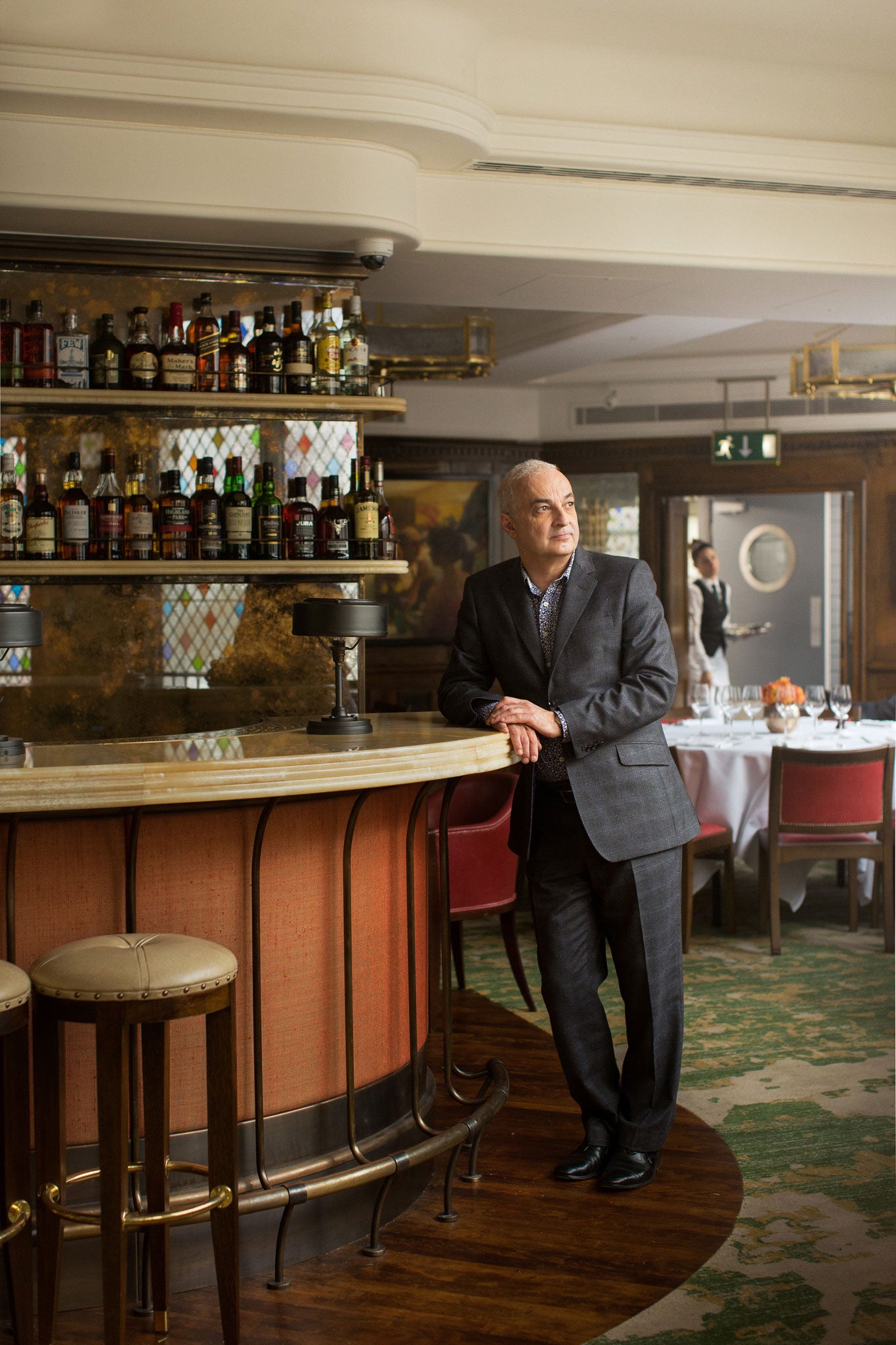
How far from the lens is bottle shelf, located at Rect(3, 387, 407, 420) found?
4.71m

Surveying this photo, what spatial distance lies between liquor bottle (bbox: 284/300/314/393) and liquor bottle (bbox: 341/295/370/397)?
0.46ft

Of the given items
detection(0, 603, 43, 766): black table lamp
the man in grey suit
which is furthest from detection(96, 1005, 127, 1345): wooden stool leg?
the man in grey suit

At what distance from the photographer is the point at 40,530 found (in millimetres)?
4754

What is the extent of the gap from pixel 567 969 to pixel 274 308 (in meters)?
2.95

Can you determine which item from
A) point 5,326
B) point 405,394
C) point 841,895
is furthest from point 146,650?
point 405,394

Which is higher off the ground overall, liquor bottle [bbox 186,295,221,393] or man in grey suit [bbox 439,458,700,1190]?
liquor bottle [bbox 186,295,221,393]

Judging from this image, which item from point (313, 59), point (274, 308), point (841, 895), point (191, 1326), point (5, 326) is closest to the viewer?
point (191, 1326)

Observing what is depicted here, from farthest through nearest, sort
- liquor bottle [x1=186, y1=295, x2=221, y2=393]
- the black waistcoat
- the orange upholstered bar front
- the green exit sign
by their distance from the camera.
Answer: the green exit sign, the black waistcoat, liquor bottle [x1=186, y1=295, x2=221, y2=393], the orange upholstered bar front

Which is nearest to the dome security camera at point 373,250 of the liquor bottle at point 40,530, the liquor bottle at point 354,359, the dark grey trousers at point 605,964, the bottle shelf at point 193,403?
the liquor bottle at point 354,359

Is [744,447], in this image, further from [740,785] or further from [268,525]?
[268,525]

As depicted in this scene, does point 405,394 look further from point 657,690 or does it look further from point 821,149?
point 657,690

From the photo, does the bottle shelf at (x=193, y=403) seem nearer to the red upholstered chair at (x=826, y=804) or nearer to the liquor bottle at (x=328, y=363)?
the liquor bottle at (x=328, y=363)

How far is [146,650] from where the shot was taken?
16.6 feet

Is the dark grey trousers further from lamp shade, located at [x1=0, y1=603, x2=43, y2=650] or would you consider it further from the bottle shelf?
the bottle shelf
